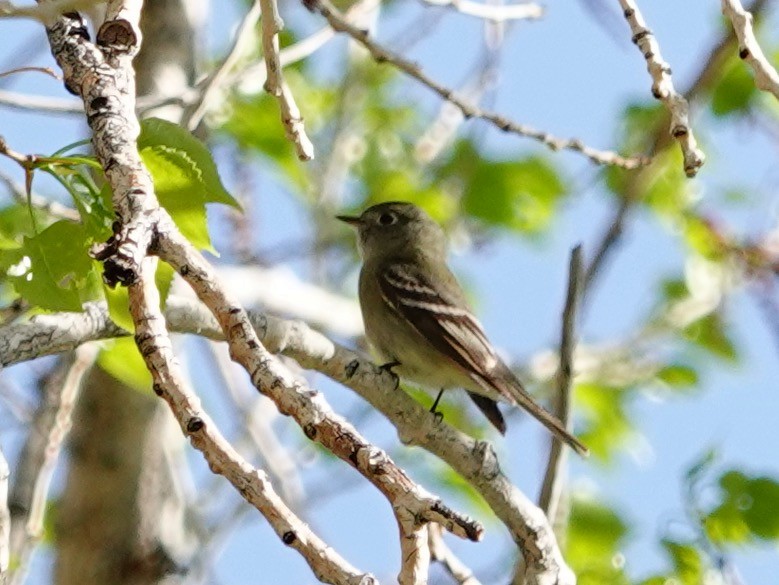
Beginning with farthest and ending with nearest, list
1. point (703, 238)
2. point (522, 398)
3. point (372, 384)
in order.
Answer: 1. point (703, 238)
2. point (522, 398)
3. point (372, 384)

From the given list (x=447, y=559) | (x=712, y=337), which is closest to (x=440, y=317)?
(x=712, y=337)

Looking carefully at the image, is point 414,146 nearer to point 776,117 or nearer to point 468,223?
point 468,223

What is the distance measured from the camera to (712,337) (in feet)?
24.6

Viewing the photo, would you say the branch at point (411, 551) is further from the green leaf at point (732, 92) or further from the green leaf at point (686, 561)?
the green leaf at point (732, 92)

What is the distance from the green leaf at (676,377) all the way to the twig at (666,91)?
4881mm

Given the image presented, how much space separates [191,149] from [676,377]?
5038 millimetres

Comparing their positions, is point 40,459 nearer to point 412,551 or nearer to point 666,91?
point 666,91

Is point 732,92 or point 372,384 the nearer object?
point 372,384

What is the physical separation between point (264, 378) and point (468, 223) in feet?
19.2

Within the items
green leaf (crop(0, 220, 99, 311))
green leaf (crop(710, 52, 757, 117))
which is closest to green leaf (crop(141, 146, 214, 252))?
green leaf (crop(0, 220, 99, 311))

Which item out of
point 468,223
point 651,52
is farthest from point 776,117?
point 651,52

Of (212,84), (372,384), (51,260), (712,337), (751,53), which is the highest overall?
(712,337)

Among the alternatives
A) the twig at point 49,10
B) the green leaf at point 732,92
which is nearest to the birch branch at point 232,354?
the twig at point 49,10

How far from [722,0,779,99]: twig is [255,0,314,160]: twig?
82 cm
